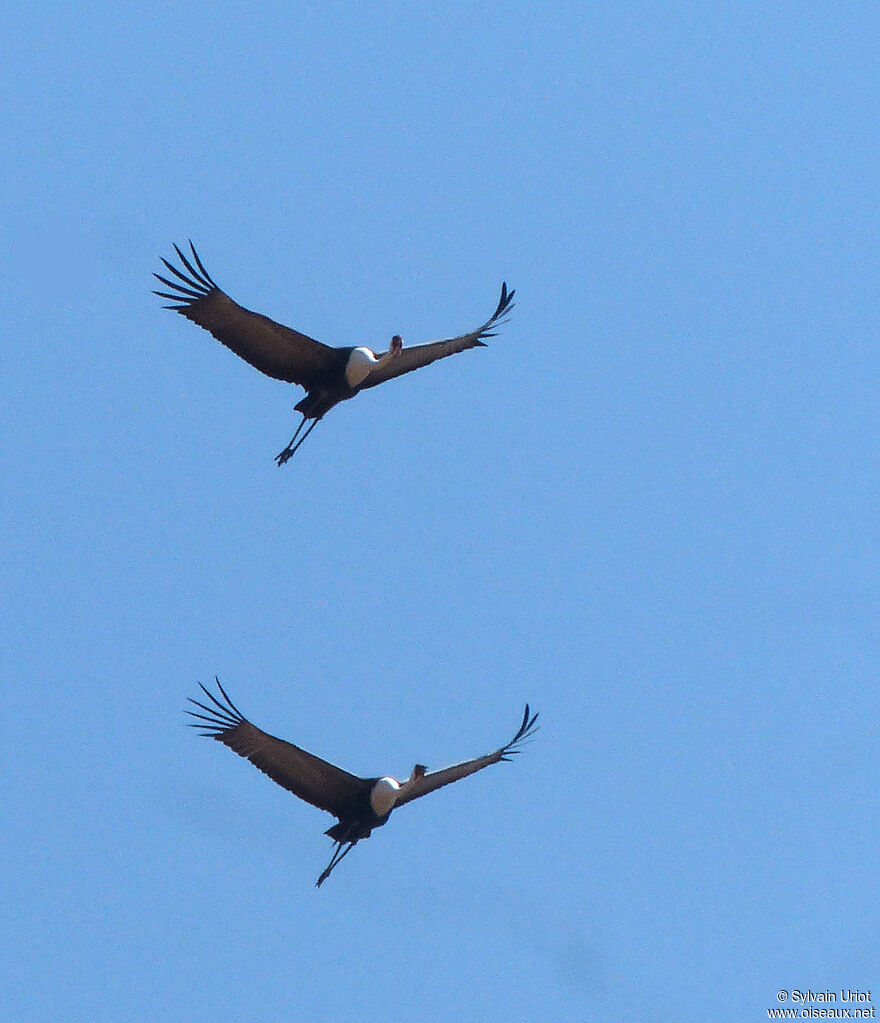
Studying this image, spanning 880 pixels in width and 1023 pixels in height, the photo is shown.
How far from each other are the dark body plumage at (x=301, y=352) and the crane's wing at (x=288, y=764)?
4.37 metres

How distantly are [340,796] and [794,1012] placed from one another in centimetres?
771

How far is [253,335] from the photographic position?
5888 centimetres

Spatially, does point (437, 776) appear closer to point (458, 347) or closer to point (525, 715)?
point (525, 715)

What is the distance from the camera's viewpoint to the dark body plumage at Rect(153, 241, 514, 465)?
5803 cm

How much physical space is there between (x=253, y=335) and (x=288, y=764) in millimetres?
6557

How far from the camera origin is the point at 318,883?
58.8 m

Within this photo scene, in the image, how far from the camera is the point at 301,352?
195 ft

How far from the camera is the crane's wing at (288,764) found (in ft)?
192

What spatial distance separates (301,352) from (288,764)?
20.6 ft

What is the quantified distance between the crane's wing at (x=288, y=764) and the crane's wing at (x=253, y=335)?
5070mm

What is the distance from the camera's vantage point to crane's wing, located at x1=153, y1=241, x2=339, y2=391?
5772 centimetres

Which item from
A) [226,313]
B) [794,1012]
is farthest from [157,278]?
[794,1012]

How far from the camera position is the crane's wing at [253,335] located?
5772 centimetres

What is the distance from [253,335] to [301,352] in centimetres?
95
